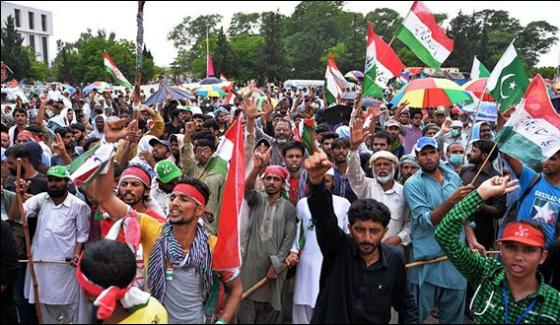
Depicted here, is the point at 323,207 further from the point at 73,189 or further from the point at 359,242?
the point at 73,189

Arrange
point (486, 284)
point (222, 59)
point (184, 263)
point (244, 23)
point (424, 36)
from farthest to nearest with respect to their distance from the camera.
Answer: point (244, 23) → point (222, 59) → point (424, 36) → point (184, 263) → point (486, 284)

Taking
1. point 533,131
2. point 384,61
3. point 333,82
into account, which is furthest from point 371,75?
point 333,82

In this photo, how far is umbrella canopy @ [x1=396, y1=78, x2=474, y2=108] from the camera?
27.5 ft

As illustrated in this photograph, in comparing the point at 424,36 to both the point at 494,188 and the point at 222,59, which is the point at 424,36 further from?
the point at 222,59

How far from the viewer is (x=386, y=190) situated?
4.48m

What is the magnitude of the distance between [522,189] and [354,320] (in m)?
2.18

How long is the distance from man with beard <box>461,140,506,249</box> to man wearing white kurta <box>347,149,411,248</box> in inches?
35.2

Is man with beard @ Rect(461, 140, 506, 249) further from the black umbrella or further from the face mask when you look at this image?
the black umbrella

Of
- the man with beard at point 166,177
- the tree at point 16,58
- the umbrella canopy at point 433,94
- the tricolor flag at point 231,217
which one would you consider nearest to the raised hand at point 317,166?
the tricolor flag at point 231,217

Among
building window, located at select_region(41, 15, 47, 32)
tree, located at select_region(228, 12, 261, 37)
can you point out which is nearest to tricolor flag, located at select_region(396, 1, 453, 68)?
tree, located at select_region(228, 12, 261, 37)

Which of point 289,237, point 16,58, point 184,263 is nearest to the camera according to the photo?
point 184,263

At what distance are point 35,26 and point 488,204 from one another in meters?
106

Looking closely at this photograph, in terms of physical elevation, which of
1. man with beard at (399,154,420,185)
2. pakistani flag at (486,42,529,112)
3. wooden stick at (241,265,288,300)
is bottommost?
wooden stick at (241,265,288,300)

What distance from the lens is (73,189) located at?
493cm
